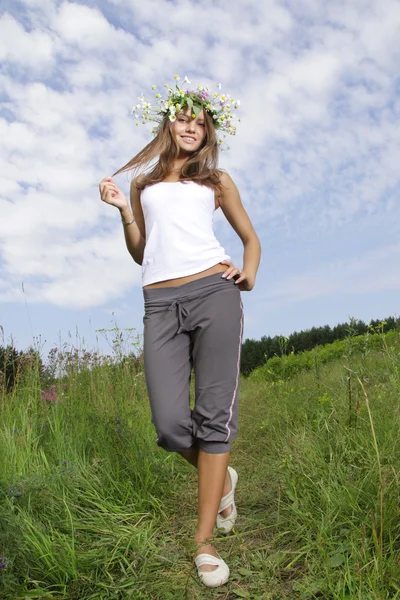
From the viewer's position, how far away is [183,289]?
262cm

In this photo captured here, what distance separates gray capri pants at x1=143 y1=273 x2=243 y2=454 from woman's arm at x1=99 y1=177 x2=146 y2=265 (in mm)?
543

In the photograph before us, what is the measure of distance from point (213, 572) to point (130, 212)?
1.86 meters

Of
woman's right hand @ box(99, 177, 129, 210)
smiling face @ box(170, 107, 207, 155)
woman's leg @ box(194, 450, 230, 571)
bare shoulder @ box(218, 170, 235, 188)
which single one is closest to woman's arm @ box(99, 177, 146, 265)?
woman's right hand @ box(99, 177, 129, 210)

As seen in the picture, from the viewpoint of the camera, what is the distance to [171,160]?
3008 mm

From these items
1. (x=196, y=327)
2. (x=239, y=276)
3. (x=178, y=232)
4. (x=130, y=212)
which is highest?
(x=130, y=212)

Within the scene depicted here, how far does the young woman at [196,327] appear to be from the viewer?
257 cm

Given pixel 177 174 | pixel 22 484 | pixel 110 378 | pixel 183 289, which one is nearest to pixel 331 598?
pixel 183 289

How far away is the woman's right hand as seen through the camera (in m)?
2.93

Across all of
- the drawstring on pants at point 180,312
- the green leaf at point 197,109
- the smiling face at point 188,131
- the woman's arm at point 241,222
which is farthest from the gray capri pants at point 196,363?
the green leaf at point 197,109

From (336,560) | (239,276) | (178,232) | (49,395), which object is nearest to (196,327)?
(239,276)

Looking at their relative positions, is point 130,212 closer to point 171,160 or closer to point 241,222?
point 171,160

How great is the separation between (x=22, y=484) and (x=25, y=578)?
2.21 ft

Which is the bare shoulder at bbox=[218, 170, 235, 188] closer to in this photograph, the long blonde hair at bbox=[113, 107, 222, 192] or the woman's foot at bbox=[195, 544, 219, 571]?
the long blonde hair at bbox=[113, 107, 222, 192]

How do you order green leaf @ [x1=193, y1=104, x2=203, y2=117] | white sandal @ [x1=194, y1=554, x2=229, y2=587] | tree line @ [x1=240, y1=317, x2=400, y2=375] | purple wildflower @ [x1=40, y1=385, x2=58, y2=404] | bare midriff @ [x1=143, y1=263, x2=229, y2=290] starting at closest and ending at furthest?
1. white sandal @ [x1=194, y1=554, x2=229, y2=587]
2. bare midriff @ [x1=143, y1=263, x2=229, y2=290]
3. green leaf @ [x1=193, y1=104, x2=203, y2=117]
4. purple wildflower @ [x1=40, y1=385, x2=58, y2=404]
5. tree line @ [x1=240, y1=317, x2=400, y2=375]
